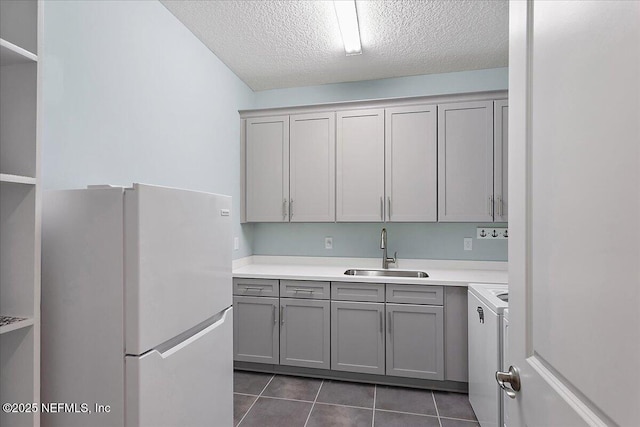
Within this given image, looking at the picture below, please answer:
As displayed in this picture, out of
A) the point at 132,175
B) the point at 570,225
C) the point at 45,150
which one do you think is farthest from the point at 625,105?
the point at 132,175

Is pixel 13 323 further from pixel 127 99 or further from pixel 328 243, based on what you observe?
pixel 328 243

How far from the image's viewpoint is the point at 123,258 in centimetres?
110

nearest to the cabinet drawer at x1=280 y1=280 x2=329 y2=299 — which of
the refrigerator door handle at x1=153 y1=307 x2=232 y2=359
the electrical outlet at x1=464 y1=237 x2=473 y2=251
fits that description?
the refrigerator door handle at x1=153 y1=307 x2=232 y2=359

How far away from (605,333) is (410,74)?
9.80 feet

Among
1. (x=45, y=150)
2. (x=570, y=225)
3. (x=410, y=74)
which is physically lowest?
(x=570, y=225)

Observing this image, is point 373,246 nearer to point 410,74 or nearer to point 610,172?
point 410,74

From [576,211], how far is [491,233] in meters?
2.61

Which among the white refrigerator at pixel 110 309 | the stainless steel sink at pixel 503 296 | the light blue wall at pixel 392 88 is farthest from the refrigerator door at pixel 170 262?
the light blue wall at pixel 392 88

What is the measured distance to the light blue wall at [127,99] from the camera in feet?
4.63

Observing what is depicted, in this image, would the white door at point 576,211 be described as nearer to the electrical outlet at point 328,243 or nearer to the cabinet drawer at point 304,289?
the cabinet drawer at point 304,289

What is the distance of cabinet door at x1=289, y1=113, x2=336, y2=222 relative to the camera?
2.96 metres

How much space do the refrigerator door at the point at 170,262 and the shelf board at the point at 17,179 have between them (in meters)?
0.25

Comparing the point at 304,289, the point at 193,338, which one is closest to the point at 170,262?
the point at 193,338

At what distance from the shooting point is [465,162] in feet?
8.85
